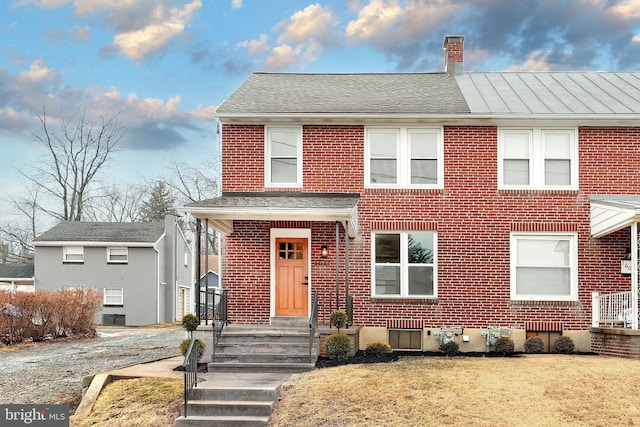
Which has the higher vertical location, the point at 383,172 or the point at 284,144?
the point at 284,144

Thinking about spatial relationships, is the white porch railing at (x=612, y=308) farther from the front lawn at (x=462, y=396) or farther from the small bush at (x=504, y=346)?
Result: the front lawn at (x=462, y=396)

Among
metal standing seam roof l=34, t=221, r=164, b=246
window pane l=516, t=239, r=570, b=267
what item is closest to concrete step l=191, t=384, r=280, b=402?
window pane l=516, t=239, r=570, b=267

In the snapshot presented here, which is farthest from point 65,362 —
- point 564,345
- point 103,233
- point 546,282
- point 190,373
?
point 103,233

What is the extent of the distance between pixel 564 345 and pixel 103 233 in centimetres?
2610

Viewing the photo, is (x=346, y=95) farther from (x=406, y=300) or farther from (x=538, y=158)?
(x=406, y=300)

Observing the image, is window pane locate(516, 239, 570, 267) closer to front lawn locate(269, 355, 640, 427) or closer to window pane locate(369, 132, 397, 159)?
window pane locate(369, 132, 397, 159)

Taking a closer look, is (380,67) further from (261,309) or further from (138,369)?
(138,369)

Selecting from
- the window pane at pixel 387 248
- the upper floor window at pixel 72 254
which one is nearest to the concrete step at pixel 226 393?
the window pane at pixel 387 248

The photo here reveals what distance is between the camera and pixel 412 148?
55.6 ft

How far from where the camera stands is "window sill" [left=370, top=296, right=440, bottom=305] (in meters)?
16.7

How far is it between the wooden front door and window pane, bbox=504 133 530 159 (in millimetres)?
5065

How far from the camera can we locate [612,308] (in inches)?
639

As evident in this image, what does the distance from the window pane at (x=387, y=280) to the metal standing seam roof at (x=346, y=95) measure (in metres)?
3.55

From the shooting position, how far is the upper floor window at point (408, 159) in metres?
16.9
